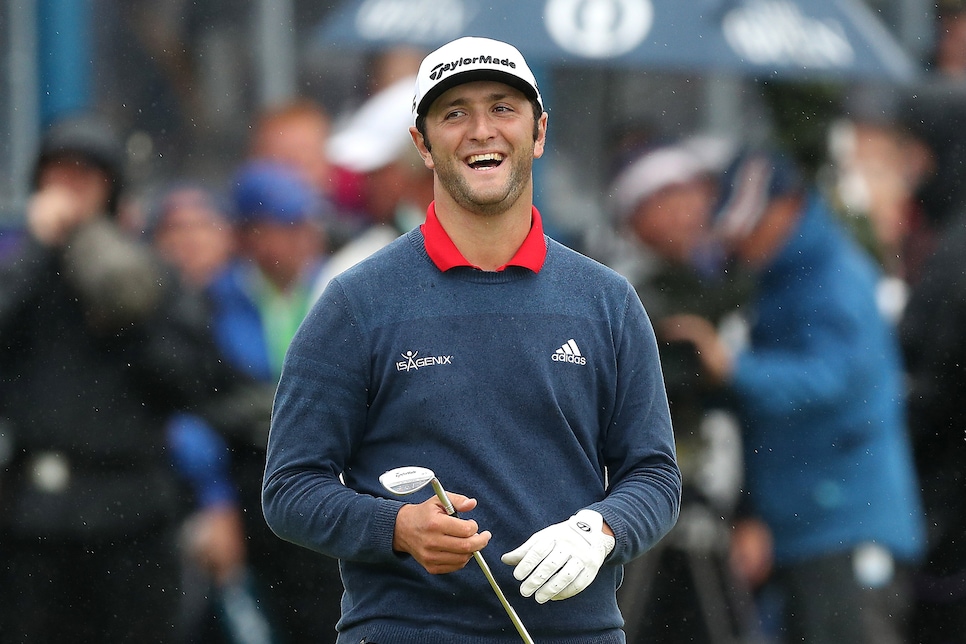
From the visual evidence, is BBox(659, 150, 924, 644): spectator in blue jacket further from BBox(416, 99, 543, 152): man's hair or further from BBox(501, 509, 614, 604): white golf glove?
BBox(501, 509, 614, 604): white golf glove

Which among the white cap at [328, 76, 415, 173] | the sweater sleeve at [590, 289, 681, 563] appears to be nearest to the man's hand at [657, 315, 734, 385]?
the white cap at [328, 76, 415, 173]

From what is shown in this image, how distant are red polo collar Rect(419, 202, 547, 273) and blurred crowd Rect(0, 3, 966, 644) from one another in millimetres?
1991

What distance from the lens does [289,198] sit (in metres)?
5.26

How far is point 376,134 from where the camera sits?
534cm

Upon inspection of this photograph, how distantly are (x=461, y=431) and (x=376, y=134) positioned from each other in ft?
8.58

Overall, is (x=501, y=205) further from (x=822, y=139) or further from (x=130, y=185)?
A: (x=822, y=139)

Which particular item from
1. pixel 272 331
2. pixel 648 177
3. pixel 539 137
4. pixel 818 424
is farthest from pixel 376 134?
pixel 539 137

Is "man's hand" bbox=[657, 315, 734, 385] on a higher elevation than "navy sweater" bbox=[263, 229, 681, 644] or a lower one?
lower

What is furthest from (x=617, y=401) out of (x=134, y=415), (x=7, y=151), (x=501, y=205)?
(x=7, y=151)

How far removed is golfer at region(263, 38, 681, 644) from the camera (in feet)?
9.42

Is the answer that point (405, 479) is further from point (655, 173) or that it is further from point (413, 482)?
point (655, 173)

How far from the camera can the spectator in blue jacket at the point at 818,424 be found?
16.9 feet

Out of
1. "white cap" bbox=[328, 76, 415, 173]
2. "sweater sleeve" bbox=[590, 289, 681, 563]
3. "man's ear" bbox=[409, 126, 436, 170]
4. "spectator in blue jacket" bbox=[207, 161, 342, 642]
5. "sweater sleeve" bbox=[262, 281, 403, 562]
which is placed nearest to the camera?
"sweater sleeve" bbox=[262, 281, 403, 562]

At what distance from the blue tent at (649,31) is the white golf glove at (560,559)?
2.97 meters
